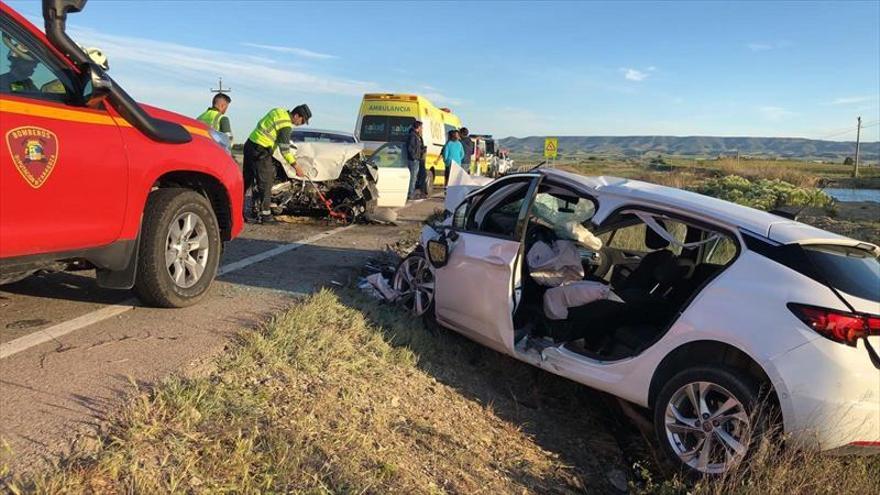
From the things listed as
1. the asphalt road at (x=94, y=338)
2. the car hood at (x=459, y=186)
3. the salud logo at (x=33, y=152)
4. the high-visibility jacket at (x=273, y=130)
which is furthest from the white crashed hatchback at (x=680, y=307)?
the high-visibility jacket at (x=273, y=130)

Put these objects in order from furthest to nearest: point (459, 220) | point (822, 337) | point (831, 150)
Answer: point (831, 150)
point (459, 220)
point (822, 337)

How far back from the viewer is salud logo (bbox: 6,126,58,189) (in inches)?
129

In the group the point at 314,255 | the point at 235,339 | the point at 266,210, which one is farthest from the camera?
the point at 266,210

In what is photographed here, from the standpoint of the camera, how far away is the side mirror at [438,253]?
17.2 ft

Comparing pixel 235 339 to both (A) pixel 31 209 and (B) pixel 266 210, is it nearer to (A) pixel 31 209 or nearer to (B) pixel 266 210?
(A) pixel 31 209

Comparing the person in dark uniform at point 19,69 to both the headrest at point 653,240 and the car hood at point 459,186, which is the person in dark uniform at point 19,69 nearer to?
the car hood at point 459,186

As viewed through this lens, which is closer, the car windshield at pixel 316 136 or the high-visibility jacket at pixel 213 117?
the high-visibility jacket at pixel 213 117

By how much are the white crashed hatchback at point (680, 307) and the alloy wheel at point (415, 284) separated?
0.09 feet

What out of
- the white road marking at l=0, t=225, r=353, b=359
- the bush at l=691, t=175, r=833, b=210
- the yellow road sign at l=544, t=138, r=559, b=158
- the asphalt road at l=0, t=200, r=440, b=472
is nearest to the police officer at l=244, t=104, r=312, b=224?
the asphalt road at l=0, t=200, r=440, b=472

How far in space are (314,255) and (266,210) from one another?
2426 mm

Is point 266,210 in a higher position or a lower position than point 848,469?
higher

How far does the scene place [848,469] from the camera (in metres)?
3.42

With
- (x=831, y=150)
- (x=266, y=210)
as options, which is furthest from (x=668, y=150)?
(x=266, y=210)

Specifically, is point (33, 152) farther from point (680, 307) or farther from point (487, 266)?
point (680, 307)
